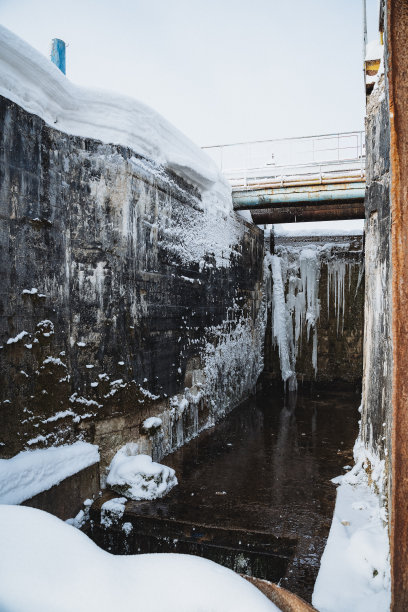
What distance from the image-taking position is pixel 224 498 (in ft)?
13.2

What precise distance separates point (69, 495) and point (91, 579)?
251 cm

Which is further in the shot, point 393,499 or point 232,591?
point 393,499

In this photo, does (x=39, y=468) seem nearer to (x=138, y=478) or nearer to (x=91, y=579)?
(x=138, y=478)

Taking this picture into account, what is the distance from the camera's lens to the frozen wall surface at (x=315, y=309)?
31.1 feet

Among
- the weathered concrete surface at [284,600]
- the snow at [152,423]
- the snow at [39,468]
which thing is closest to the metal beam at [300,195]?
the snow at [152,423]

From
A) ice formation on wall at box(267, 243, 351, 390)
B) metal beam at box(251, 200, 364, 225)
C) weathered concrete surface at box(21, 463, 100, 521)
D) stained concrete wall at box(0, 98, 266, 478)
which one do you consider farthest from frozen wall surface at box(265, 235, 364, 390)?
weathered concrete surface at box(21, 463, 100, 521)

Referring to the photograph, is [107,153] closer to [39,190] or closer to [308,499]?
[39,190]

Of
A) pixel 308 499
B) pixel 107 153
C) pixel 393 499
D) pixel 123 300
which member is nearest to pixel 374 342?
pixel 308 499

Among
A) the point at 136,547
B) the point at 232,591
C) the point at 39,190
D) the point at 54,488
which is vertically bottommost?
the point at 136,547

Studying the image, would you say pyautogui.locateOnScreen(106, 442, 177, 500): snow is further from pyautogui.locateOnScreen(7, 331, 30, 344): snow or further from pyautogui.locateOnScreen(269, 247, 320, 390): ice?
pyautogui.locateOnScreen(269, 247, 320, 390): ice

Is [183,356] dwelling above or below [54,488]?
above

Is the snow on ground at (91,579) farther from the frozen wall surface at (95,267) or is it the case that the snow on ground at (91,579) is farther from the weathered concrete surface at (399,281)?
the frozen wall surface at (95,267)

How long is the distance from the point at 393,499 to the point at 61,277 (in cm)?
310

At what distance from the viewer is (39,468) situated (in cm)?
327
